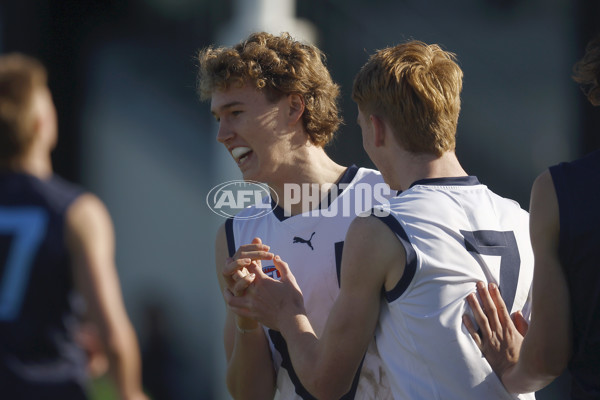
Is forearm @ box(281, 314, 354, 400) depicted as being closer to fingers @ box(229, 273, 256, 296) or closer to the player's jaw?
fingers @ box(229, 273, 256, 296)

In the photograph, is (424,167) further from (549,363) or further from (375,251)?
(549,363)

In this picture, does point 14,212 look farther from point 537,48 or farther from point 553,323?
point 537,48

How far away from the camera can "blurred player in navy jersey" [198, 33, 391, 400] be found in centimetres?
225

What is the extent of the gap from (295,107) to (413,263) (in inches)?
38.2

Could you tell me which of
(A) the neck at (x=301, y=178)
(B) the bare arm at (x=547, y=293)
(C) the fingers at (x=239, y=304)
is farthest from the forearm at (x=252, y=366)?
(B) the bare arm at (x=547, y=293)

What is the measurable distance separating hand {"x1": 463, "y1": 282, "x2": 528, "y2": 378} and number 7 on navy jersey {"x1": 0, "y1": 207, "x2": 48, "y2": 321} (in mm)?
988

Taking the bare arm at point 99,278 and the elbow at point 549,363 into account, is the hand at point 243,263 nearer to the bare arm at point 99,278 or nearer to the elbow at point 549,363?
the bare arm at point 99,278

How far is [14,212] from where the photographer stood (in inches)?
64.2

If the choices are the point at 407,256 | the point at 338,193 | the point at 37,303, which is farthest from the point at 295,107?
the point at 37,303

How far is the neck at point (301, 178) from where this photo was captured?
95.5 inches

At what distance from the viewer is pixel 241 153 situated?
97.5 inches

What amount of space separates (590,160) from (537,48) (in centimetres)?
309

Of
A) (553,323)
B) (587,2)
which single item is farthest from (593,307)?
(587,2)

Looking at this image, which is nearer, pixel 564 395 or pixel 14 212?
pixel 14 212
